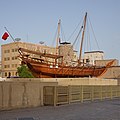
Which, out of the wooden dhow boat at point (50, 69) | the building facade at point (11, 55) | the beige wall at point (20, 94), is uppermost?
the building facade at point (11, 55)

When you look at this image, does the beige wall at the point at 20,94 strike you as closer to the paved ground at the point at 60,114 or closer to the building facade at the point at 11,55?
the paved ground at the point at 60,114

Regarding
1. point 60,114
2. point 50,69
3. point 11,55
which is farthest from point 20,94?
point 11,55

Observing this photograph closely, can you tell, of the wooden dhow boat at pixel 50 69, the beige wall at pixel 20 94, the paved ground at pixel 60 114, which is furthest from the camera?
the wooden dhow boat at pixel 50 69

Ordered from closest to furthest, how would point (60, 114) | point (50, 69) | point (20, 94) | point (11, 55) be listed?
1. point (60, 114)
2. point (20, 94)
3. point (50, 69)
4. point (11, 55)

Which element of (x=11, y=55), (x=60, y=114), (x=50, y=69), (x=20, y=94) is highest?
(x=11, y=55)

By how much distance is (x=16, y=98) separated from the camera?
18.7m

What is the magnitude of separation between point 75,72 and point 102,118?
38.5 m

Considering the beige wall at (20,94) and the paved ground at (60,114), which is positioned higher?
the beige wall at (20,94)

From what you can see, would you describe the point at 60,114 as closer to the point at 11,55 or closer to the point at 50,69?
Result: the point at 50,69

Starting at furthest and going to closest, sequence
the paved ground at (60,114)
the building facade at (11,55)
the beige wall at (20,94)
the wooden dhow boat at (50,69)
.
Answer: the building facade at (11,55) → the wooden dhow boat at (50,69) → the beige wall at (20,94) → the paved ground at (60,114)

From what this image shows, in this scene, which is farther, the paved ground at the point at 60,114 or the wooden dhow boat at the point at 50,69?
the wooden dhow boat at the point at 50,69

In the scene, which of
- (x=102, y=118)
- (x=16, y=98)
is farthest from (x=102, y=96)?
(x=102, y=118)

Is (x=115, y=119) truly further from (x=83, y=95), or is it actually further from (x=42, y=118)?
(x=83, y=95)

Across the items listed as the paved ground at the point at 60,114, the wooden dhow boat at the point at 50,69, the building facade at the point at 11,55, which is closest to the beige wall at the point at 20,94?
the paved ground at the point at 60,114
